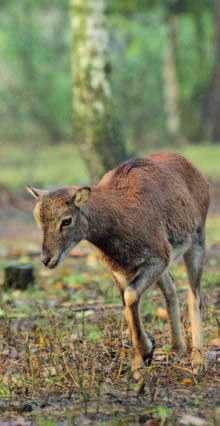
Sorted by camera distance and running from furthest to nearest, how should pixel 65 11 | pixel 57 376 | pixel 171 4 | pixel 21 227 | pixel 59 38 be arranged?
pixel 59 38, pixel 65 11, pixel 171 4, pixel 21 227, pixel 57 376

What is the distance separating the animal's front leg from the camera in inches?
193

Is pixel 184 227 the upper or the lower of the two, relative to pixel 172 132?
lower

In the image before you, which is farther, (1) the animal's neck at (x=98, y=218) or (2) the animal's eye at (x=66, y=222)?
(1) the animal's neck at (x=98, y=218)

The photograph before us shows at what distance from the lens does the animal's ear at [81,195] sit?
4.72 meters

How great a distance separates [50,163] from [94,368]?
21.5 meters

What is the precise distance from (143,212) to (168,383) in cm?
123

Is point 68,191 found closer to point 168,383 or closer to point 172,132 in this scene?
point 168,383

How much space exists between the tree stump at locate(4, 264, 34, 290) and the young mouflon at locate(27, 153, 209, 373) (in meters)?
3.00

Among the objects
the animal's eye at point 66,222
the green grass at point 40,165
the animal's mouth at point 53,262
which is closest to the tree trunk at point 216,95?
the green grass at point 40,165

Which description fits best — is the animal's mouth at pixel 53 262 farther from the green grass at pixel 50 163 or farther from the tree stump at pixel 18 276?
the green grass at pixel 50 163

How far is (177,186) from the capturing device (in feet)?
18.6

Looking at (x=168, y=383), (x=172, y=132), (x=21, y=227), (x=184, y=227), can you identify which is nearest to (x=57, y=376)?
(x=168, y=383)

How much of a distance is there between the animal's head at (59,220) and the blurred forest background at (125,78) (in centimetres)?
1666

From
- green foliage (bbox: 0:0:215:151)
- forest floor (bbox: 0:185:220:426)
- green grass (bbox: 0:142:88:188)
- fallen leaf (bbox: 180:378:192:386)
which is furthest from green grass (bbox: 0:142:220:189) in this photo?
fallen leaf (bbox: 180:378:192:386)
